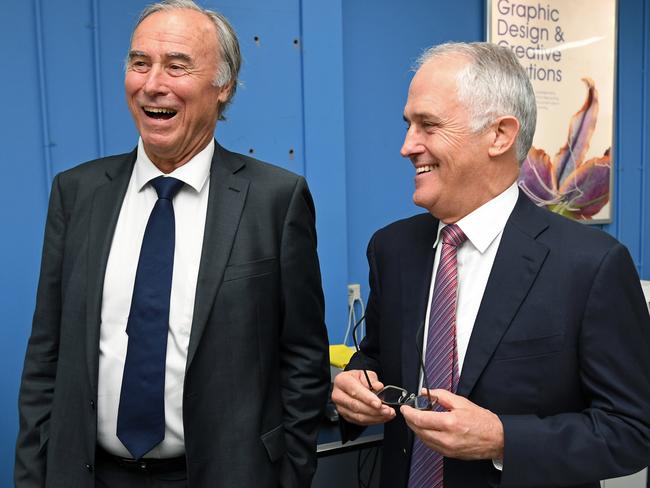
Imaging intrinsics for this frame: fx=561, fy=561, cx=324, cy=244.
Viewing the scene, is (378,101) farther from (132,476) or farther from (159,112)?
(132,476)

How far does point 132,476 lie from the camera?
1.20 m

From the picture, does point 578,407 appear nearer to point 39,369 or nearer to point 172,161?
point 172,161

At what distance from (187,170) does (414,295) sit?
0.59 meters

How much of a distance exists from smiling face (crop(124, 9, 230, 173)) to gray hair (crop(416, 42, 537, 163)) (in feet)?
1.73

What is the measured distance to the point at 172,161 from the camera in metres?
1.31

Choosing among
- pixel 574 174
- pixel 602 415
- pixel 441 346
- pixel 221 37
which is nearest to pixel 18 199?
pixel 221 37

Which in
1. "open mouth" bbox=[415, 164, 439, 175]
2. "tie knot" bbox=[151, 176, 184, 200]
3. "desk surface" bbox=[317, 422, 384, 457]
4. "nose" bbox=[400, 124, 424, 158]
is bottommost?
"desk surface" bbox=[317, 422, 384, 457]

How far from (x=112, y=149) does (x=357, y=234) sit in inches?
44.5

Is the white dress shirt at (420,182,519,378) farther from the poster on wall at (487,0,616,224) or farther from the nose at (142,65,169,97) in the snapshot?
the poster on wall at (487,0,616,224)

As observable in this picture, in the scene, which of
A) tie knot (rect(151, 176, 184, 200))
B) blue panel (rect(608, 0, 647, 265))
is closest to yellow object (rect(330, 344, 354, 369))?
tie knot (rect(151, 176, 184, 200))

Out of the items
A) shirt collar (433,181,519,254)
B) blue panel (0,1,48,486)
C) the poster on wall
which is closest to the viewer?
shirt collar (433,181,519,254)

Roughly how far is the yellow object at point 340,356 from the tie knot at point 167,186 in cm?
100

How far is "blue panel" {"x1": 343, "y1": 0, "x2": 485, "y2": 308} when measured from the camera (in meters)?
2.57

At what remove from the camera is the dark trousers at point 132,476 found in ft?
3.90
